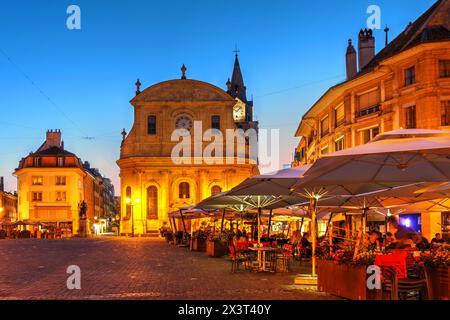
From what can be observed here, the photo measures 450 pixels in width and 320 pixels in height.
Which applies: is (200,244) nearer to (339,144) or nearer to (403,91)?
(339,144)

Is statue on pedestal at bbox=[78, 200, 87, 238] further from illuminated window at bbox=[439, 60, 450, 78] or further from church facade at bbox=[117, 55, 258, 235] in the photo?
illuminated window at bbox=[439, 60, 450, 78]

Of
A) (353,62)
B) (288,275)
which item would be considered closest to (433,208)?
(288,275)

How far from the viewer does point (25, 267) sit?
797 inches

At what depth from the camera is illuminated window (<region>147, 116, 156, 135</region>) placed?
68.6 metres

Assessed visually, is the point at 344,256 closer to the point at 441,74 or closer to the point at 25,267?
the point at 25,267

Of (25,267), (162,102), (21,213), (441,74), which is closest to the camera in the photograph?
(25,267)

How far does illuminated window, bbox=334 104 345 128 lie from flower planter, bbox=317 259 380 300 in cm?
2655

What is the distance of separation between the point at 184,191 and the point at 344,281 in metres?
56.8

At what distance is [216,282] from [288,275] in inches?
116

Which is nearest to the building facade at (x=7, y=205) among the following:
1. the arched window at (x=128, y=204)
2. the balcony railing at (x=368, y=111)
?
the arched window at (x=128, y=204)

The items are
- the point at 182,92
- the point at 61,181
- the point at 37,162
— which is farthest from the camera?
the point at 37,162

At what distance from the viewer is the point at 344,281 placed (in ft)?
38.2

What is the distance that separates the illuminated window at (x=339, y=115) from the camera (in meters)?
39.0

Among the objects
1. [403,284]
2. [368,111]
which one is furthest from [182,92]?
[403,284]
